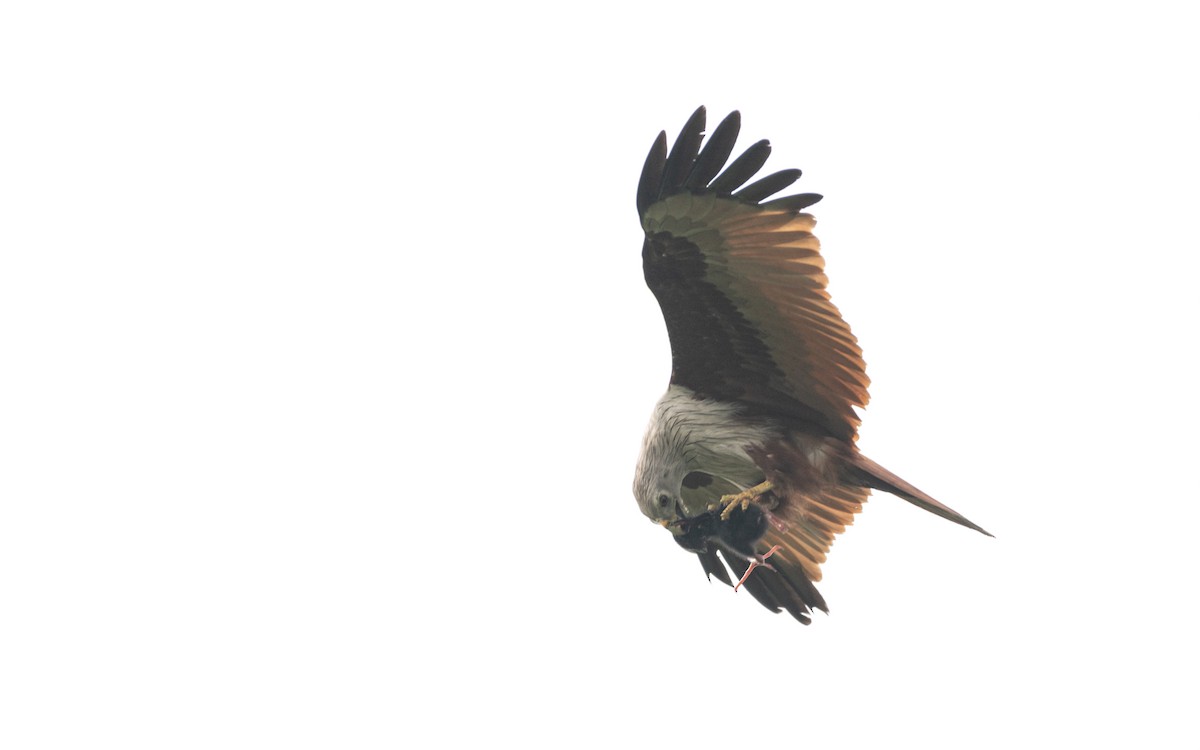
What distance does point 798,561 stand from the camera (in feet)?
31.0

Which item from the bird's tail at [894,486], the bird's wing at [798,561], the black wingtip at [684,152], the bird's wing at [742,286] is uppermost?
the black wingtip at [684,152]

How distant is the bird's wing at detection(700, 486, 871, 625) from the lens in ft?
30.6

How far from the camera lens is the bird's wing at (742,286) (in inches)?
315

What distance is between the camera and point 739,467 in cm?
865

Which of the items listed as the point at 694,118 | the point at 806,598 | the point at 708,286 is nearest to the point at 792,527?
the point at 806,598

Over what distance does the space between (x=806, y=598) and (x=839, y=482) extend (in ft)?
3.45

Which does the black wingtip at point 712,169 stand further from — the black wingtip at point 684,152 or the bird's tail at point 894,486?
the bird's tail at point 894,486

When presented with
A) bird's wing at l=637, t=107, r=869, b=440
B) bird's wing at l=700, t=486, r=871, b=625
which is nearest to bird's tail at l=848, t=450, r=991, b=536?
bird's wing at l=637, t=107, r=869, b=440

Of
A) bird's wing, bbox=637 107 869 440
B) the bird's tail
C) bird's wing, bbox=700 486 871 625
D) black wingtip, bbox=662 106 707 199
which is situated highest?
black wingtip, bbox=662 106 707 199

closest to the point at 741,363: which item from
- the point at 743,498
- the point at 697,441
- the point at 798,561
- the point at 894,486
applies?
the point at 697,441

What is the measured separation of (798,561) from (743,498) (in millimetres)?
1150

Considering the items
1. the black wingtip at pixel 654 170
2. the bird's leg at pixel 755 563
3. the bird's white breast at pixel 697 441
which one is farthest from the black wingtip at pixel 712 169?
the bird's leg at pixel 755 563

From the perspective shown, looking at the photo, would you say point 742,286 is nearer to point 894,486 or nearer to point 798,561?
point 894,486

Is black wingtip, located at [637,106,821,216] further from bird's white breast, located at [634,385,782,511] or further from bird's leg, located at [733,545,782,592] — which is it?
bird's leg, located at [733,545,782,592]
